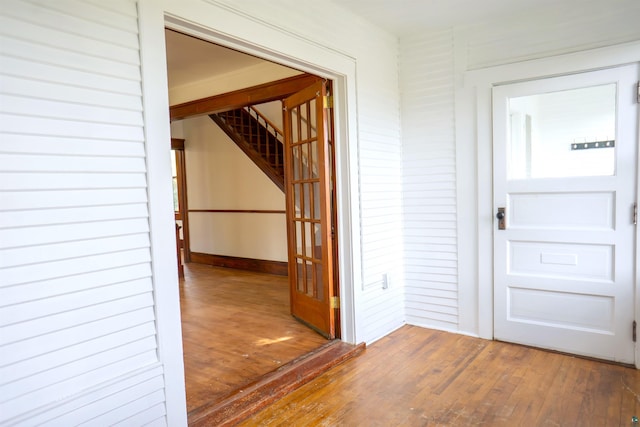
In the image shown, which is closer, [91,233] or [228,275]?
[91,233]

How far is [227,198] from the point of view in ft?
22.9

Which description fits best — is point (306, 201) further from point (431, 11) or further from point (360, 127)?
point (431, 11)

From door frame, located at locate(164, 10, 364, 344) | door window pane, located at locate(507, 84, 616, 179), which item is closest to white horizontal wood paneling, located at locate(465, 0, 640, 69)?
door window pane, located at locate(507, 84, 616, 179)

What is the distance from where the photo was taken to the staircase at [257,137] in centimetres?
628

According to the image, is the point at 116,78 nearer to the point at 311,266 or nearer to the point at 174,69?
the point at 311,266

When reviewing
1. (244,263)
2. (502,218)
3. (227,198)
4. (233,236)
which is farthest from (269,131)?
(502,218)

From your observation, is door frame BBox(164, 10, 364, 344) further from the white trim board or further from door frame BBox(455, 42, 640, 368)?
door frame BBox(455, 42, 640, 368)

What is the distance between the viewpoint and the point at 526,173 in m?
3.25

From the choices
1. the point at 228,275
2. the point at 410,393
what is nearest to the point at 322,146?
the point at 410,393

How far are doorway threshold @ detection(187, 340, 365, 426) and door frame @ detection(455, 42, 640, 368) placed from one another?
1054 mm

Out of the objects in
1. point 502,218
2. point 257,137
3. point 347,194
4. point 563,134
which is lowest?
point 502,218

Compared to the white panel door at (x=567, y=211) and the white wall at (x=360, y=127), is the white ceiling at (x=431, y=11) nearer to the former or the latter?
the white wall at (x=360, y=127)

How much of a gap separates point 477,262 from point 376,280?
2.80 feet

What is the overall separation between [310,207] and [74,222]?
2.13m
